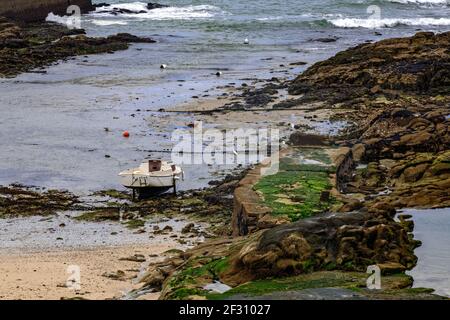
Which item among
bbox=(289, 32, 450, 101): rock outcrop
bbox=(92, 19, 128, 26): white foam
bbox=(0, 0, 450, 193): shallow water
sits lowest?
bbox=(0, 0, 450, 193): shallow water

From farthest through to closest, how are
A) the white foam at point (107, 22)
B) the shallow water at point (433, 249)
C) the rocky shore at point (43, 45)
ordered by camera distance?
the white foam at point (107, 22) < the rocky shore at point (43, 45) < the shallow water at point (433, 249)

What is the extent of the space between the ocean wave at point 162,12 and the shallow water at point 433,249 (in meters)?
44.6

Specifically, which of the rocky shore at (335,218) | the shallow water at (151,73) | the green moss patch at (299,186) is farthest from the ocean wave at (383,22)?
the green moss patch at (299,186)

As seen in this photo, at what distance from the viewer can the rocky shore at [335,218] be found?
11.7 metres

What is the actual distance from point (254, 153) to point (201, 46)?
2348 cm

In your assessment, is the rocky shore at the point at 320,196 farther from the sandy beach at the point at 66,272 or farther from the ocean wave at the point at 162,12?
the ocean wave at the point at 162,12

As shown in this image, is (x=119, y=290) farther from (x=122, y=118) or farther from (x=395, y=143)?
(x=122, y=118)

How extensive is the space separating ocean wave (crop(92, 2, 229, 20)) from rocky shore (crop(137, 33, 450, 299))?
1304 inches

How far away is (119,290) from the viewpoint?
13758 millimetres

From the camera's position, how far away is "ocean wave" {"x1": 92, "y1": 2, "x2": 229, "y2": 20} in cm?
5894

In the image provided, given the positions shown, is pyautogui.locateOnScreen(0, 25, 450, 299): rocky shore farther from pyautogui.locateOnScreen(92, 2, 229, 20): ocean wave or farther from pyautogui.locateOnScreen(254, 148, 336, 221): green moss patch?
pyautogui.locateOnScreen(92, 2, 229, 20): ocean wave

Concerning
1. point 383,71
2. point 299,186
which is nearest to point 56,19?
point 383,71

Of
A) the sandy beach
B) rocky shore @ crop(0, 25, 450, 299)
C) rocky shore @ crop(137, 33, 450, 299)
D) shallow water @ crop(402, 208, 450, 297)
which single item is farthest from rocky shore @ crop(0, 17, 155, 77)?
shallow water @ crop(402, 208, 450, 297)
